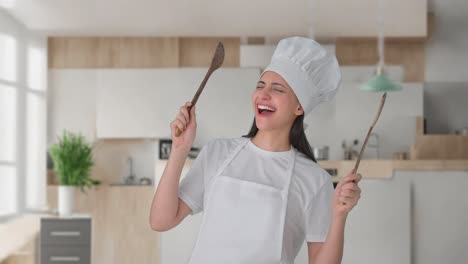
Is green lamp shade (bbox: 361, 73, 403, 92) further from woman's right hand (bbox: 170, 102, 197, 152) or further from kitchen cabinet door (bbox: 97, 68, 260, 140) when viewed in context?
woman's right hand (bbox: 170, 102, 197, 152)

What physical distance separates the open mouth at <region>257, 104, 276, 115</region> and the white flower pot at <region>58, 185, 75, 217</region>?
553cm

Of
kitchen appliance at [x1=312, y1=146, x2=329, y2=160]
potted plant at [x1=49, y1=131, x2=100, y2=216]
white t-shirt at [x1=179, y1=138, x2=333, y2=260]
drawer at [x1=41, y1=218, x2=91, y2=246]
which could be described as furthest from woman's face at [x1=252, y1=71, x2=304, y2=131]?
kitchen appliance at [x1=312, y1=146, x2=329, y2=160]

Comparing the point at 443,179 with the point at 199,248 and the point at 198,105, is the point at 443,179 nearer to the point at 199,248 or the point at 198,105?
the point at 198,105

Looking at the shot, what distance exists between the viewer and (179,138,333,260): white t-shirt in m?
2.02

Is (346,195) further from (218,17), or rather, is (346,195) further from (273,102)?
(218,17)

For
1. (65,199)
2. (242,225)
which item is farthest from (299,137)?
(65,199)

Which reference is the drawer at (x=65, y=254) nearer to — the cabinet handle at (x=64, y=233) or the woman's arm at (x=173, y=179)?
the cabinet handle at (x=64, y=233)

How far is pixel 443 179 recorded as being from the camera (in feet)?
18.9

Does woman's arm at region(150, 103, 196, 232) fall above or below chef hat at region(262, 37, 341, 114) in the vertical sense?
below

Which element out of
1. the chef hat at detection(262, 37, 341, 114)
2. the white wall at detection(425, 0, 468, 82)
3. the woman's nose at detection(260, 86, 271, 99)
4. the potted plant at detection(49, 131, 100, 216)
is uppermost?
the white wall at detection(425, 0, 468, 82)

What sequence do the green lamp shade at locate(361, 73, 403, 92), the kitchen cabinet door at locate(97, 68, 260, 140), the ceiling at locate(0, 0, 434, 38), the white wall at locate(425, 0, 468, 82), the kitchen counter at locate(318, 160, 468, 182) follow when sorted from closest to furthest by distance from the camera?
the kitchen counter at locate(318, 160, 468, 182)
the green lamp shade at locate(361, 73, 403, 92)
the ceiling at locate(0, 0, 434, 38)
the kitchen cabinet door at locate(97, 68, 260, 140)
the white wall at locate(425, 0, 468, 82)

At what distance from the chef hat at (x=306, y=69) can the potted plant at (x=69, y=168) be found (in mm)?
5513

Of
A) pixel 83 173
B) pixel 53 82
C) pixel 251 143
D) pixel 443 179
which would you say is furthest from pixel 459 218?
pixel 53 82

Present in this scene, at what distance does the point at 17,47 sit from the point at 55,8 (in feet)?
2.37
